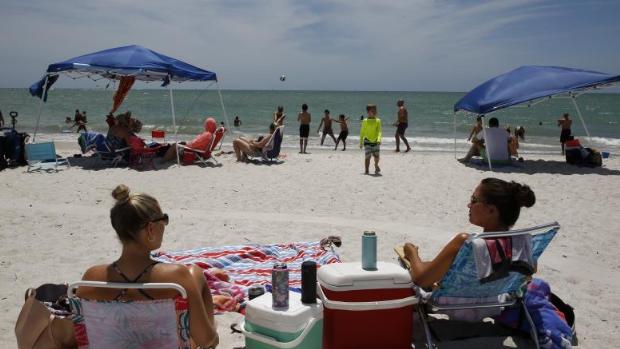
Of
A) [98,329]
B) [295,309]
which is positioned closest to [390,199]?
→ [295,309]

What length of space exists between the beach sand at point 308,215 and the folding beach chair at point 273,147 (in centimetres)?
41

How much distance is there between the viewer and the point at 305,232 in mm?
5625

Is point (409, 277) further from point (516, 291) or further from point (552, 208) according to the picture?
point (552, 208)

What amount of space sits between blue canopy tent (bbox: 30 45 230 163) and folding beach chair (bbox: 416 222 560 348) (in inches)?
302

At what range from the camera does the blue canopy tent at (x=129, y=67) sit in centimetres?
969

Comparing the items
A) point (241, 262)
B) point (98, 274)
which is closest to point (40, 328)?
point (98, 274)

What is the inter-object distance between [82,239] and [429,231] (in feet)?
12.2

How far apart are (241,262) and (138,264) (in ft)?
7.14

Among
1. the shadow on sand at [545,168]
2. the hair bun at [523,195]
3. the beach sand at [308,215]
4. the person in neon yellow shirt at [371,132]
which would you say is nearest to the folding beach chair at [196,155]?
the beach sand at [308,215]

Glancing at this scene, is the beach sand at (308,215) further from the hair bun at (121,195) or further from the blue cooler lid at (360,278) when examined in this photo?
the hair bun at (121,195)

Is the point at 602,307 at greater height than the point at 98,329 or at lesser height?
lesser

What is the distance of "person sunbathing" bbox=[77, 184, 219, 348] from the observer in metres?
2.08

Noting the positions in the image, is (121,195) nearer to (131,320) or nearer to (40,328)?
(131,320)

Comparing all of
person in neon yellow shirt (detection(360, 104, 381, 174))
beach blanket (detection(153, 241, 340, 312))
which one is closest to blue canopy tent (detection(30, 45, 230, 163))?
person in neon yellow shirt (detection(360, 104, 381, 174))
